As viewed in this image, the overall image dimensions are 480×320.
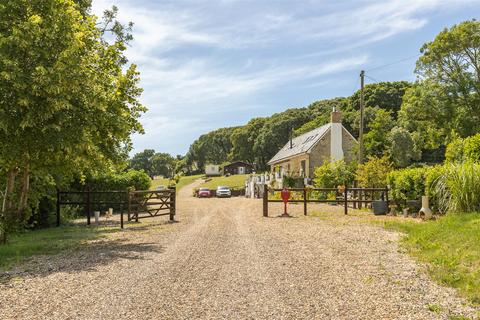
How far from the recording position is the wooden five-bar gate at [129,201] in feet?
70.0

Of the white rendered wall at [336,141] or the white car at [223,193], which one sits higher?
the white rendered wall at [336,141]

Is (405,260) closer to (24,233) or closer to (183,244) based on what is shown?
→ (183,244)

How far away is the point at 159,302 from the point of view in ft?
23.7

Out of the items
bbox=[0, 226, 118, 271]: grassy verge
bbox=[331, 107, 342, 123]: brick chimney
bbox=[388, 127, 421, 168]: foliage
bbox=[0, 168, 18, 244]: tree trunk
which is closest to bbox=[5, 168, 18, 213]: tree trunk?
bbox=[0, 168, 18, 244]: tree trunk

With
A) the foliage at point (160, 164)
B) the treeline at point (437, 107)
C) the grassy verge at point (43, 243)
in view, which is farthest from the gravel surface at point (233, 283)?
the foliage at point (160, 164)

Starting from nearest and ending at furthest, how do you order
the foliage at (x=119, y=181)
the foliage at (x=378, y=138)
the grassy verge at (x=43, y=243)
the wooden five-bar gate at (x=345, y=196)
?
the grassy verge at (x=43, y=243) → the wooden five-bar gate at (x=345, y=196) → the foliage at (x=119, y=181) → the foliage at (x=378, y=138)

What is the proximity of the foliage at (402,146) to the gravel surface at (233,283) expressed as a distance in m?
37.1

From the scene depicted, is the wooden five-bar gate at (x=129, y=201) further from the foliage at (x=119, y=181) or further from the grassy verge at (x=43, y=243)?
the grassy verge at (x=43, y=243)

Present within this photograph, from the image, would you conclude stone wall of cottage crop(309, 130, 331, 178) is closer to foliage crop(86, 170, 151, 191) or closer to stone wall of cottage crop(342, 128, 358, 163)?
stone wall of cottage crop(342, 128, 358, 163)

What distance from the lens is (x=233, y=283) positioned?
8.38 metres

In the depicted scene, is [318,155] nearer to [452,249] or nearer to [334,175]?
[334,175]

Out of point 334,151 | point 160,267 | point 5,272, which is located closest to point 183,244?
point 160,267

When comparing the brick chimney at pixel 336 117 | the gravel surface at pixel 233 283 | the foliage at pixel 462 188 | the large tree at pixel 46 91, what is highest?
the brick chimney at pixel 336 117

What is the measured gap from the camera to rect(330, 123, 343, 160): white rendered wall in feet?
154
